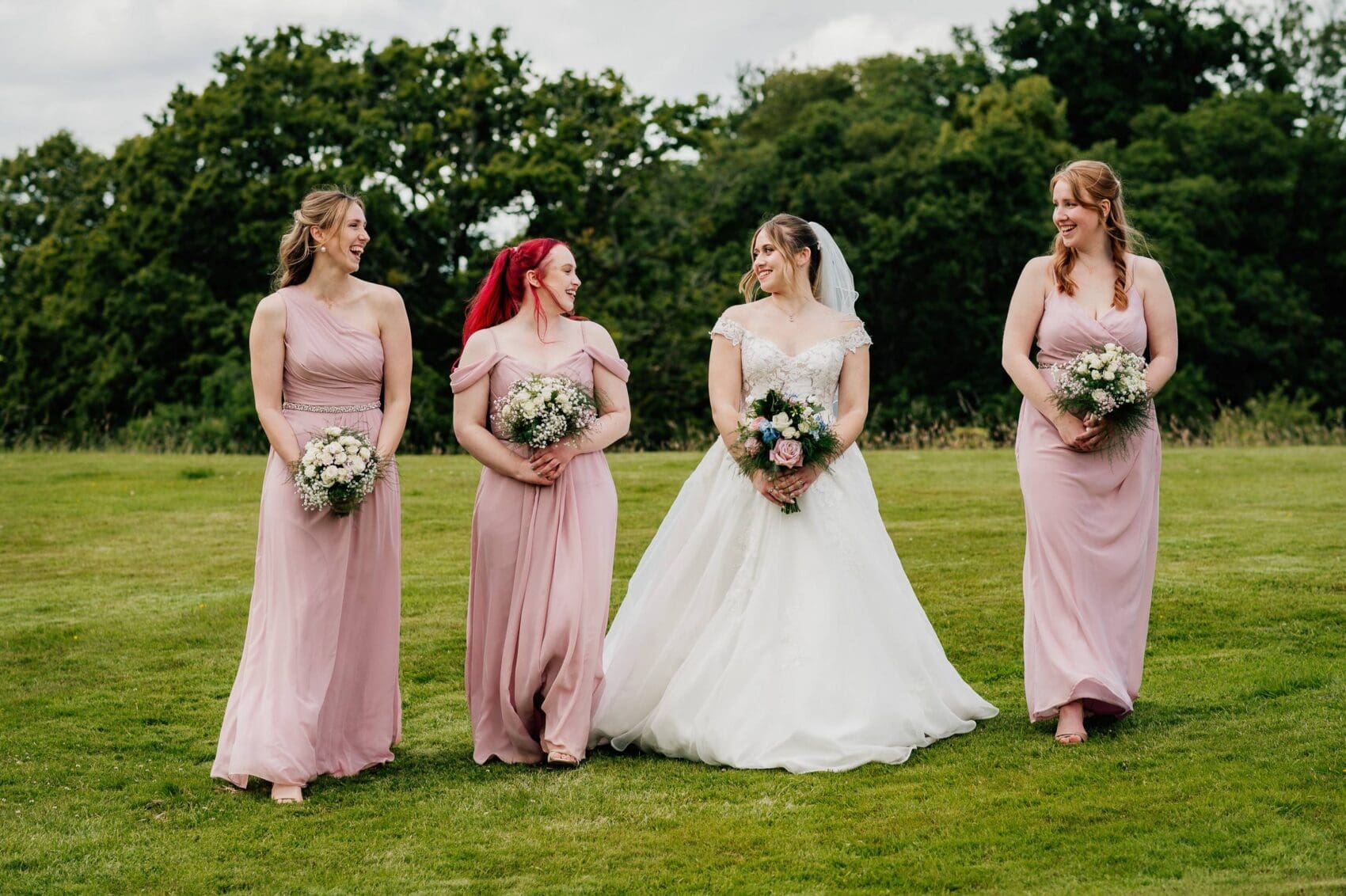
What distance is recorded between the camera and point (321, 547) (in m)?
6.88

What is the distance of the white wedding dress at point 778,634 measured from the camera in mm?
7074

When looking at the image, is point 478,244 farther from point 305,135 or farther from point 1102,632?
point 1102,632

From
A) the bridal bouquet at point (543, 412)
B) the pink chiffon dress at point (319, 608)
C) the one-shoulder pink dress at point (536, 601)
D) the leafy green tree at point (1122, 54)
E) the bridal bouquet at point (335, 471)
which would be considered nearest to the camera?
the bridal bouquet at point (335, 471)

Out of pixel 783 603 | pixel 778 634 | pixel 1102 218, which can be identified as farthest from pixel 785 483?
pixel 1102 218

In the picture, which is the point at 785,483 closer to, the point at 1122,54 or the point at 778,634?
the point at 778,634

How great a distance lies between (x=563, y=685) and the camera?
7129mm

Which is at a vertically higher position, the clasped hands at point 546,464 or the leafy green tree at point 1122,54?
the leafy green tree at point 1122,54

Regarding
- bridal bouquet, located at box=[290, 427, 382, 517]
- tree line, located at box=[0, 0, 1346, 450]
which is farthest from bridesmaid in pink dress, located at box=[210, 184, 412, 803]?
tree line, located at box=[0, 0, 1346, 450]

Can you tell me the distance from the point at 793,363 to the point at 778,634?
4.67ft

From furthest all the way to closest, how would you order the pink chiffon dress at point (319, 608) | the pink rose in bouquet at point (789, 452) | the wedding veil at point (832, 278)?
the wedding veil at point (832, 278)
the pink rose in bouquet at point (789, 452)
the pink chiffon dress at point (319, 608)

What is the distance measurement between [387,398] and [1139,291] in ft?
12.7

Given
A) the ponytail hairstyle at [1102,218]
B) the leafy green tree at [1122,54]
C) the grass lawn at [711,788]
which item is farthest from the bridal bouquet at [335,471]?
the leafy green tree at [1122,54]

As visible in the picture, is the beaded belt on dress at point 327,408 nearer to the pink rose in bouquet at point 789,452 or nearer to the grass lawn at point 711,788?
the grass lawn at point 711,788

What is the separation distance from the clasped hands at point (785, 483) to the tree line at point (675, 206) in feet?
64.7
